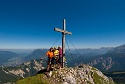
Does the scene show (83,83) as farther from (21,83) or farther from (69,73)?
(21,83)

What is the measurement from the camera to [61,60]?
126ft

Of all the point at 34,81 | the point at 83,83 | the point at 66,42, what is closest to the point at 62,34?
the point at 66,42

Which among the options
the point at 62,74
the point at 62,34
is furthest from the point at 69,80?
the point at 62,34

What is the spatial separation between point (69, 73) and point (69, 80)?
261 centimetres

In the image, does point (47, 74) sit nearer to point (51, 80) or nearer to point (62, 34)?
point (51, 80)

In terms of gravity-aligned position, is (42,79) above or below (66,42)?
below

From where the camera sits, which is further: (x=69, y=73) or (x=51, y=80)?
(x=69, y=73)

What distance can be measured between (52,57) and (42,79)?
5.21 metres

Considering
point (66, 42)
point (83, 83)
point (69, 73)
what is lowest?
point (83, 83)

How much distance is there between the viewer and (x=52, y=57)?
3753 cm

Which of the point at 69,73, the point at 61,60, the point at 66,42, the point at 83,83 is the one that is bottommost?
the point at 83,83

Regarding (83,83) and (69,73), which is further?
(83,83)

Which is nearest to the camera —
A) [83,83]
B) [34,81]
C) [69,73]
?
[34,81]

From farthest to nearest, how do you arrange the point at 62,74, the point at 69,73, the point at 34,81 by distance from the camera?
1. the point at 69,73
2. the point at 62,74
3. the point at 34,81
